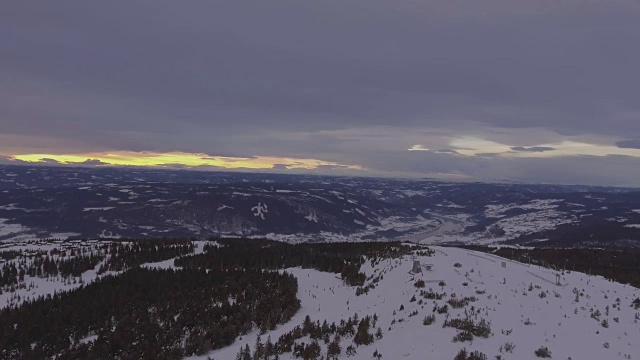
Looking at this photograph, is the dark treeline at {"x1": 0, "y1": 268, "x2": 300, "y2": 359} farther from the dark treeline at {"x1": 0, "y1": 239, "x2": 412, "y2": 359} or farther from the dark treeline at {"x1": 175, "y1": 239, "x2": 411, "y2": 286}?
the dark treeline at {"x1": 175, "y1": 239, "x2": 411, "y2": 286}

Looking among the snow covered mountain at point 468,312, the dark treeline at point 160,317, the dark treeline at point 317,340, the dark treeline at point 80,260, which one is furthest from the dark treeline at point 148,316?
the dark treeline at point 80,260

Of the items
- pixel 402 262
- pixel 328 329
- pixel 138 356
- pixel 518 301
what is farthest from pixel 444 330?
pixel 402 262

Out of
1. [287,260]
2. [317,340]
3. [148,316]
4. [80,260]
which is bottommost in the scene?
[80,260]

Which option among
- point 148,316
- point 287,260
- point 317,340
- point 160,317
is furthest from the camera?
point 287,260

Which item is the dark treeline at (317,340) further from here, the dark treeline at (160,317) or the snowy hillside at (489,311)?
the snowy hillside at (489,311)

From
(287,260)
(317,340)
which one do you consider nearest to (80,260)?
(287,260)

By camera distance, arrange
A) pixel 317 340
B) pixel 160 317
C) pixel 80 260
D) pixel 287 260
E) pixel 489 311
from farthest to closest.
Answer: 1. pixel 80 260
2. pixel 287 260
3. pixel 160 317
4. pixel 489 311
5. pixel 317 340

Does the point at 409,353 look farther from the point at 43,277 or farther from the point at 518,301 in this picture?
the point at 43,277

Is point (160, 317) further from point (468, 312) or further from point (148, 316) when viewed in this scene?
point (468, 312)

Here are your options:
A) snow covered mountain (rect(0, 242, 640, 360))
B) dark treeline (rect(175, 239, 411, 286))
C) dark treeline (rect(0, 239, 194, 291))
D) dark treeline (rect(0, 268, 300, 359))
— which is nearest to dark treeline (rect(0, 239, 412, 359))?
dark treeline (rect(0, 268, 300, 359))
